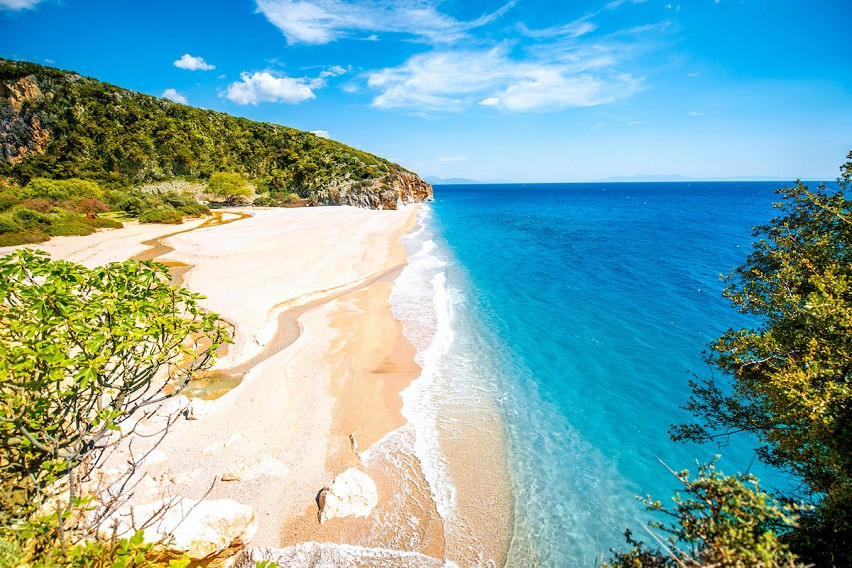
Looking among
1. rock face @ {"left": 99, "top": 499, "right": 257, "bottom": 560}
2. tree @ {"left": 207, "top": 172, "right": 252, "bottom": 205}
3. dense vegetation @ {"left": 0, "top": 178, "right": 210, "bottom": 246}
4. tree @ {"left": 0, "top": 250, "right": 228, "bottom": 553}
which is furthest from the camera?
tree @ {"left": 207, "top": 172, "right": 252, "bottom": 205}

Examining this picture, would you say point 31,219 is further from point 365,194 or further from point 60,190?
point 365,194

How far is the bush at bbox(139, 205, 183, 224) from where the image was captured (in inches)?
1591

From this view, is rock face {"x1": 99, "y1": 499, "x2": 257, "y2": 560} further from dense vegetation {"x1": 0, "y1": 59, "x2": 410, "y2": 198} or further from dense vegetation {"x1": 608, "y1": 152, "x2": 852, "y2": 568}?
dense vegetation {"x1": 0, "y1": 59, "x2": 410, "y2": 198}

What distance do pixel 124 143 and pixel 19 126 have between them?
19110mm

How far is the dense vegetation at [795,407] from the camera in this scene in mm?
3674

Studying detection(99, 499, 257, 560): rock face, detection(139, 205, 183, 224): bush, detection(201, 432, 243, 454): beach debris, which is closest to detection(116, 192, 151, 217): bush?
detection(139, 205, 183, 224): bush

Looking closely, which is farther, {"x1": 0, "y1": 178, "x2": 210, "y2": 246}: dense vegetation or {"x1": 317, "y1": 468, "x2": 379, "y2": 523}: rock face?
{"x1": 0, "y1": 178, "x2": 210, "y2": 246}: dense vegetation

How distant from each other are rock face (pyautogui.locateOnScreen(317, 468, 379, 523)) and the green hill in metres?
68.7

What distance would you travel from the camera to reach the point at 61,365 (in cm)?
415

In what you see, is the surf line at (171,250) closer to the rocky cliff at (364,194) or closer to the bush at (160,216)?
the bush at (160,216)

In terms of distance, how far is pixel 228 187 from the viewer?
5938 cm

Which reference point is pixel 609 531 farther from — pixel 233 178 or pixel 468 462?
pixel 233 178

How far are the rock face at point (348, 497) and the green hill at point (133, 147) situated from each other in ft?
226

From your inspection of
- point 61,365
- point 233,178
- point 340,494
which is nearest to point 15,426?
point 61,365
